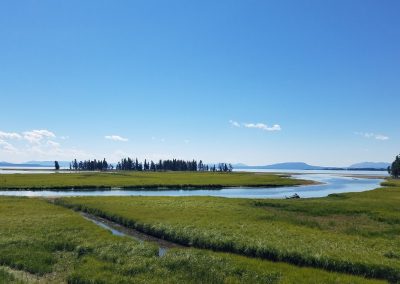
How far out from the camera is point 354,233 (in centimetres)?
2973

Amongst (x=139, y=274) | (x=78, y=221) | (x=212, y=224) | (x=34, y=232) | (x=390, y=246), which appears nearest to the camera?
(x=139, y=274)

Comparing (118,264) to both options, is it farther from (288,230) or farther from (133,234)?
(288,230)

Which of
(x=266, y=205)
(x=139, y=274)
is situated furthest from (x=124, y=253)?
(x=266, y=205)

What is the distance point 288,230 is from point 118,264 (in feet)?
49.5

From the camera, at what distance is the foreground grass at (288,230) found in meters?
21.5

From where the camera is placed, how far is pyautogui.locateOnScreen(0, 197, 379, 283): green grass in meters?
18.2

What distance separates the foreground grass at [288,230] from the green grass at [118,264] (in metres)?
2.00

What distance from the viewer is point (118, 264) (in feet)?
66.5

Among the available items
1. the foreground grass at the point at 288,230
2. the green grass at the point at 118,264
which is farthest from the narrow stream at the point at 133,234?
the green grass at the point at 118,264

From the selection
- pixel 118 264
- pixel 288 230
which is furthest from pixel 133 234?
pixel 288 230

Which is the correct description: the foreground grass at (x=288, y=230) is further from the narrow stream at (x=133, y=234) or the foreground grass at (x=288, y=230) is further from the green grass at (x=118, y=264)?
the green grass at (x=118, y=264)

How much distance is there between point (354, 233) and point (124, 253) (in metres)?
19.4

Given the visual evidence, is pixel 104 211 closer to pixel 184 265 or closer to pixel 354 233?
pixel 184 265

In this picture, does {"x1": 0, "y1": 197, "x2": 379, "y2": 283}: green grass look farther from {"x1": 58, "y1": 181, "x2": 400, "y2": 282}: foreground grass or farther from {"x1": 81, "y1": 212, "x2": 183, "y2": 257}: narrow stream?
{"x1": 81, "y1": 212, "x2": 183, "y2": 257}: narrow stream
